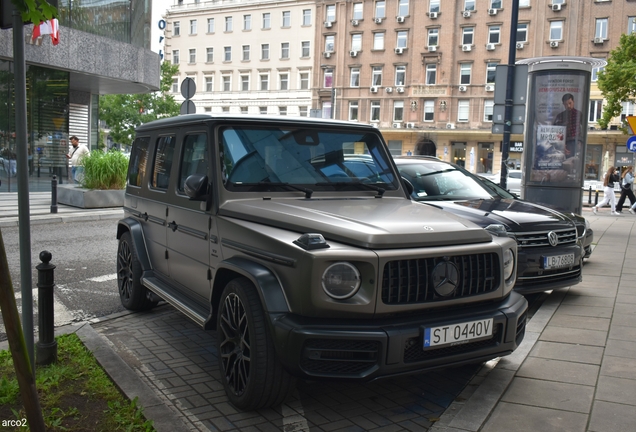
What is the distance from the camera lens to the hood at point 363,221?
367 cm

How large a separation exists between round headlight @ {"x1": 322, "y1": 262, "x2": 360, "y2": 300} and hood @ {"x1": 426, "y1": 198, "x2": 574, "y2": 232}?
134 inches

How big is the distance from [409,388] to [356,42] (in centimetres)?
5890

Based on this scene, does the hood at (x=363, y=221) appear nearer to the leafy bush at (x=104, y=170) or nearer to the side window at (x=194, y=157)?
the side window at (x=194, y=157)

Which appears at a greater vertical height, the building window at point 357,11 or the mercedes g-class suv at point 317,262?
the building window at point 357,11

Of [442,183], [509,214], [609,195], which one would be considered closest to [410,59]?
[609,195]

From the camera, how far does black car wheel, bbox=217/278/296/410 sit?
364cm

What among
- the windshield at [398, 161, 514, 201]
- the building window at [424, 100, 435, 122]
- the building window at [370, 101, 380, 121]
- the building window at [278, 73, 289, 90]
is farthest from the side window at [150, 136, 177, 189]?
the building window at [278, 73, 289, 90]

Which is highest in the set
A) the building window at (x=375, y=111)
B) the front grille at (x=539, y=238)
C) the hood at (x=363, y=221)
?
the building window at (x=375, y=111)

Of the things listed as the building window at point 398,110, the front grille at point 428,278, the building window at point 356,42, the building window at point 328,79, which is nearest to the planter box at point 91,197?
the front grille at point 428,278

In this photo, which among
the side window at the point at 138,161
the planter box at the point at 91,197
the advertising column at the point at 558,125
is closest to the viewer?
the side window at the point at 138,161

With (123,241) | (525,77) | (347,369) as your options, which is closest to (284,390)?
(347,369)

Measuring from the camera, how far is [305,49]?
208 ft

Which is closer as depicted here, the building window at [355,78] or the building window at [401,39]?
the building window at [401,39]

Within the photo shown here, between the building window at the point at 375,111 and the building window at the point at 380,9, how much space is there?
8.07m
